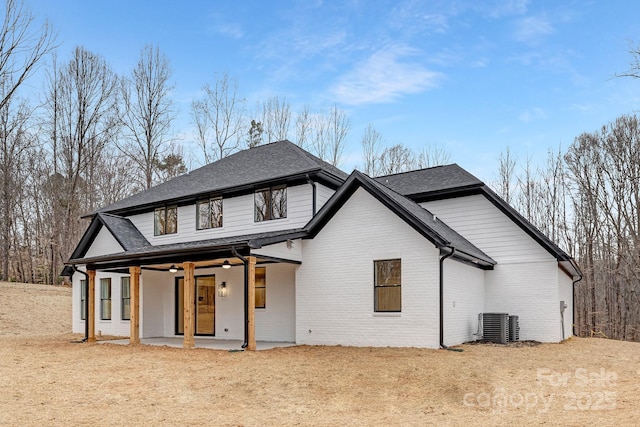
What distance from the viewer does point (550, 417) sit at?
6.78 m

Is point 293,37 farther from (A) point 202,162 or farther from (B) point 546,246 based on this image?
(A) point 202,162

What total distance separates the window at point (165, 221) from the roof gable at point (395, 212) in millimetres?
6445

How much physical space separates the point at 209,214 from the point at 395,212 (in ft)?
24.3

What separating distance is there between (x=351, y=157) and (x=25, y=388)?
2487cm

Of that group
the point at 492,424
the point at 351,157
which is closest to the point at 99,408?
the point at 492,424

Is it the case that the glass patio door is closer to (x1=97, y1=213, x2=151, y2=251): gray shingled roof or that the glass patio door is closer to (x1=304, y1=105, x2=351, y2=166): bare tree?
(x1=97, y1=213, x2=151, y2=251): gray shingled roof

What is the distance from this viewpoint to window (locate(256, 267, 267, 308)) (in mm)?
15641

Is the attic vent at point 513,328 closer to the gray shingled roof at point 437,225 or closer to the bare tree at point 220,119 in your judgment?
the gray shingled roof at point 437,225

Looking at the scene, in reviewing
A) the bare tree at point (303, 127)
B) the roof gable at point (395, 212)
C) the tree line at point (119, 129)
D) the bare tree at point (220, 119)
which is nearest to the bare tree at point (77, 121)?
the tree line at point (119, 129)

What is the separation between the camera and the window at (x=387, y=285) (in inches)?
504

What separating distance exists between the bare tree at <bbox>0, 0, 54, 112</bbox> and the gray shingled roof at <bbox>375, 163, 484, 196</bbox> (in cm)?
1501

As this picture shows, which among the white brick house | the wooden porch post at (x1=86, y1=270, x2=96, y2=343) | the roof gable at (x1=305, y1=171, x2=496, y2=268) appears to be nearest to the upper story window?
the white brick house

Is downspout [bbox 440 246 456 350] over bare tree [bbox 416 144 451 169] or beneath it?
beneath

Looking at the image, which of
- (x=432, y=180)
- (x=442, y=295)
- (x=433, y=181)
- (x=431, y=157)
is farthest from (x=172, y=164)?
(x=442, y=295)
